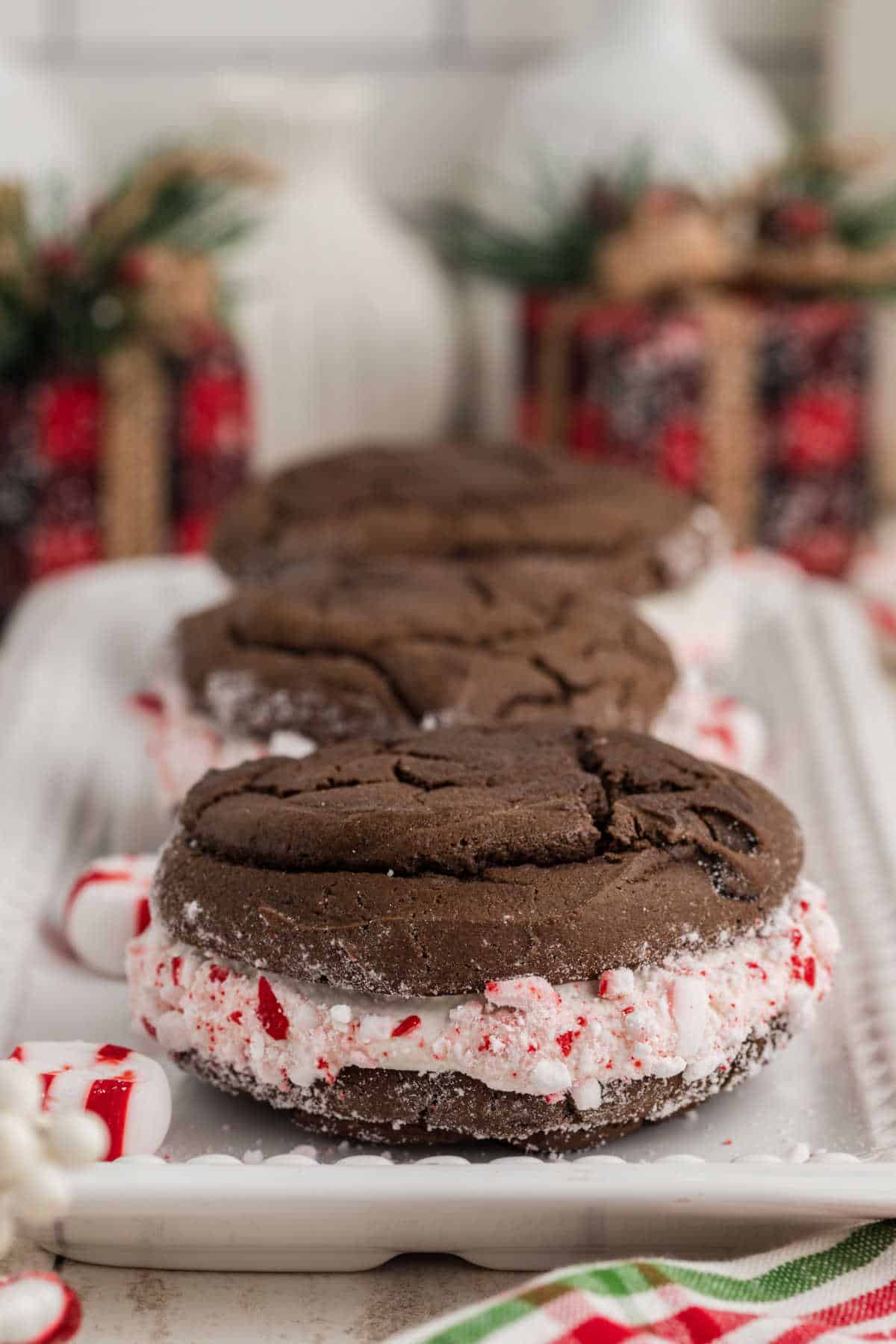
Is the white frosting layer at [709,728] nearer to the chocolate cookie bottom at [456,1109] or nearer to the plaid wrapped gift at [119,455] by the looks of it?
the chocolate cookie bottom at [456,1109]

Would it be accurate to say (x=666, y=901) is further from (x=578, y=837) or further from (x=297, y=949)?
(x=297, y=949)

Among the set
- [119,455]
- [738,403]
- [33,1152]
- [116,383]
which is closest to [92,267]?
[116,383]

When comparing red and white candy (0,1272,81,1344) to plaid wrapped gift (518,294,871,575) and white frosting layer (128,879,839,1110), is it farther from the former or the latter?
plaid wrapped gift (518,294,871,575)

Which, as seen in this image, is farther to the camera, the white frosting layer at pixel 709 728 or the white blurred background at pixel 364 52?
the white blurred background at pixel 364 52

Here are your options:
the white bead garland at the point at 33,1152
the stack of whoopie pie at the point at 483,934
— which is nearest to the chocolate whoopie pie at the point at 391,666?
the stack of whoopie pie at the point at 483,934

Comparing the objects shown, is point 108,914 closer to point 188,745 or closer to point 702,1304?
point 188,745

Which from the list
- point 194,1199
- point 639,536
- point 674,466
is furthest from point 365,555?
point 194,1199
